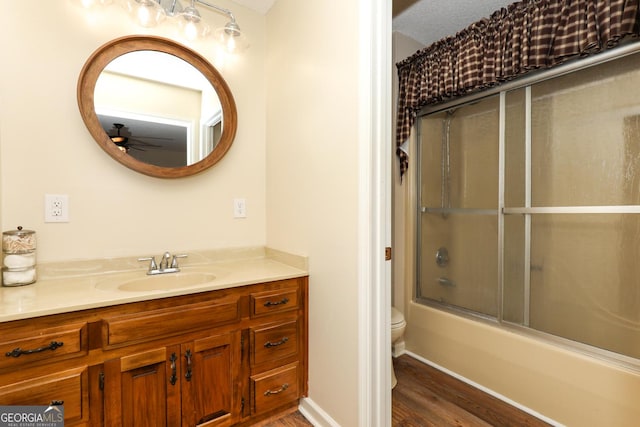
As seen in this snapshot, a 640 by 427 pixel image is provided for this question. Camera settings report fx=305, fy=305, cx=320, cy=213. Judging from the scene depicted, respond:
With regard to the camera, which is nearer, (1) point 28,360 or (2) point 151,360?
(1) point 28,360

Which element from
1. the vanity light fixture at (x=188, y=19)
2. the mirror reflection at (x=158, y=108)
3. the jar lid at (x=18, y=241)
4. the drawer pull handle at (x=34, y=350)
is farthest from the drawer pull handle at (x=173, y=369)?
the vanity light fixture at (x=188, y=19)

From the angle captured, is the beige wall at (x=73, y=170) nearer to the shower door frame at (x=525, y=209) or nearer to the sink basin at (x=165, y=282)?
the sink basin at (x=165, y=282)

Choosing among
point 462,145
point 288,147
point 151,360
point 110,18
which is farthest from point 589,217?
point 110,18

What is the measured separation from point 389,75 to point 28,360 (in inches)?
67.7

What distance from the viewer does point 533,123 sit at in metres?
1.92

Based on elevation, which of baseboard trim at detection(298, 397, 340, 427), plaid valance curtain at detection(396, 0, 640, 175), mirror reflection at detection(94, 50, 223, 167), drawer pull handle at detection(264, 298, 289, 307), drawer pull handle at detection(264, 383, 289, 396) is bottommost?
baseboard trim at detection(298, 397, 340, 427)

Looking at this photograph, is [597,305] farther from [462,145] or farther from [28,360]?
[28,360]

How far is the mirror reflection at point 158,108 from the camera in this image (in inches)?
63.2

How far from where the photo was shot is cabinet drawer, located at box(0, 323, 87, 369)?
39.6 inches

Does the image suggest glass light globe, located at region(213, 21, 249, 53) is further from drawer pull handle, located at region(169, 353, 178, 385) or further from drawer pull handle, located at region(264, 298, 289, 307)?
drawer pull handle, located at region(169, 353, 178, 385)

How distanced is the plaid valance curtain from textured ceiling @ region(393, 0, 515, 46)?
247mm

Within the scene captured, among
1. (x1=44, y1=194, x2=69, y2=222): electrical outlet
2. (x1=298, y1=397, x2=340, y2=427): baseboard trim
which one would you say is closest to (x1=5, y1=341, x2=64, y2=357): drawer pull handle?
(x1=44, y1=194, x2=69, y2=222): electrical outlet

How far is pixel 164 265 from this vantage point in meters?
1.67

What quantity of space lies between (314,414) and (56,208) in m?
1.66
